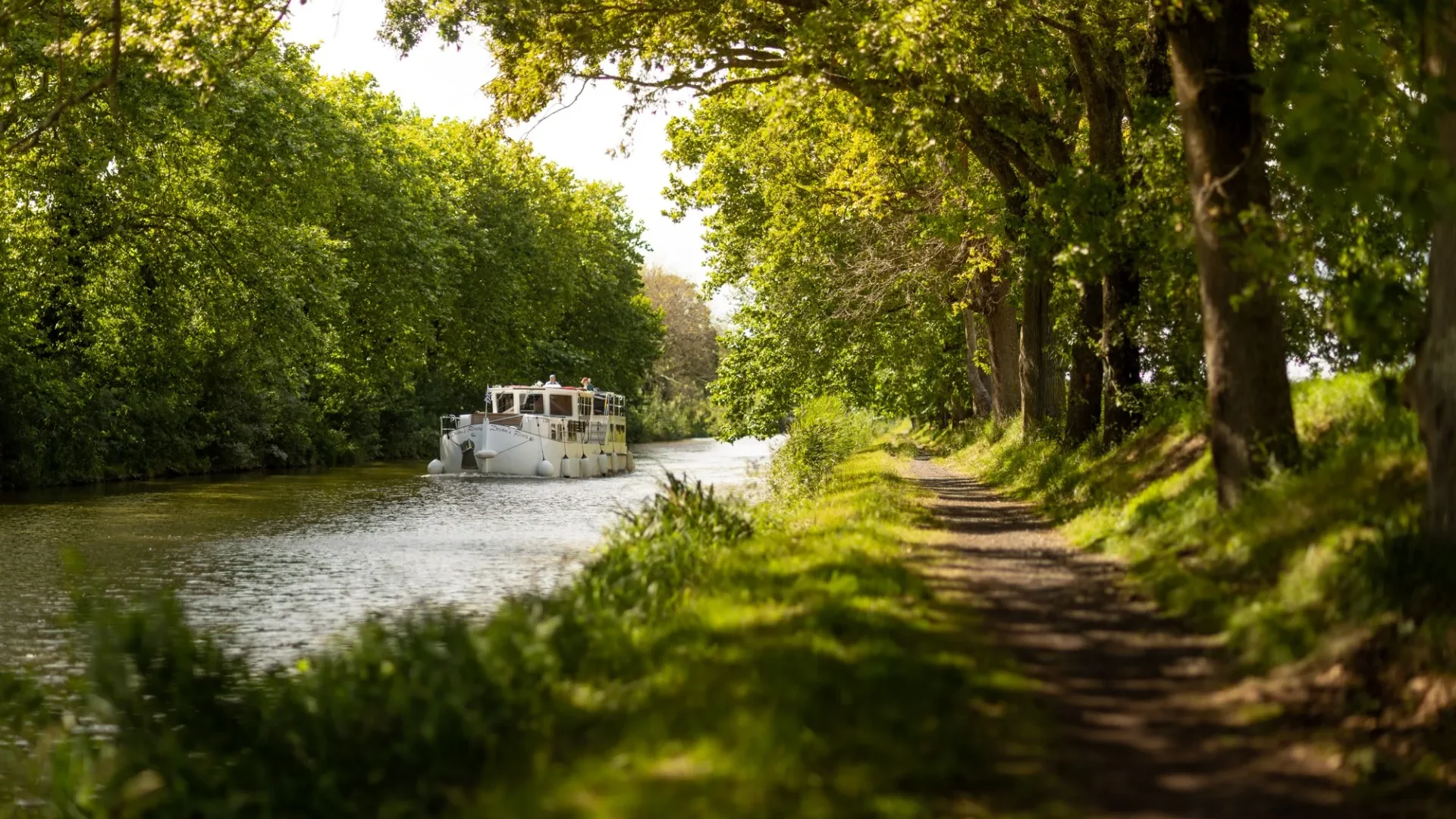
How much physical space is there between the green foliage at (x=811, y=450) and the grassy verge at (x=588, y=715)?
14.7m

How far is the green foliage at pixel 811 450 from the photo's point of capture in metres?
26.7

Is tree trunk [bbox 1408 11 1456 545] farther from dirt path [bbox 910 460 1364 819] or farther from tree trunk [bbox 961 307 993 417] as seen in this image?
tree trunk [bbox 961 307 993 417]

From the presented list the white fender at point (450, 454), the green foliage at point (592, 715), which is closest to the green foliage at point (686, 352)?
the white fender at point (450, 454)

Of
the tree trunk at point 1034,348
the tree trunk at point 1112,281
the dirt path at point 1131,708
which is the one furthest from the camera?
the tree trunk at point 1034,348

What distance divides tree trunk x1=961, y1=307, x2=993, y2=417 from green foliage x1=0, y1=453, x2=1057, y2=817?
99.1 feet

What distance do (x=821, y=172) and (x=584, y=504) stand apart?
32.6 feet

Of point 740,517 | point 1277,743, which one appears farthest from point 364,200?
point 1277,743

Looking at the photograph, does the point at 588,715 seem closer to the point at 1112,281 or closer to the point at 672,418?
the point at 1112,281

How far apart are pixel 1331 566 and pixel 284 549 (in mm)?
17874

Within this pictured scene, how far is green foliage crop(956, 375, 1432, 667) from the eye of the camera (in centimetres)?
764

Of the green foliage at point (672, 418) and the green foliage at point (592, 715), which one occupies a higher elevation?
the green foliage at point (672, 418)

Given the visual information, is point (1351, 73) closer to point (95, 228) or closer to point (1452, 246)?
point (1452, 246)

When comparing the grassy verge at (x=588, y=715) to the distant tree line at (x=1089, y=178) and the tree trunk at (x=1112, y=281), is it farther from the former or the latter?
the tree trunk at (x=1112, y=281)

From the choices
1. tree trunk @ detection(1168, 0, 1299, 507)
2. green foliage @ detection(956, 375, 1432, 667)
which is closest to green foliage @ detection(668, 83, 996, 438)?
tree trunk @ detection(1168, 0, 1299, 507)
